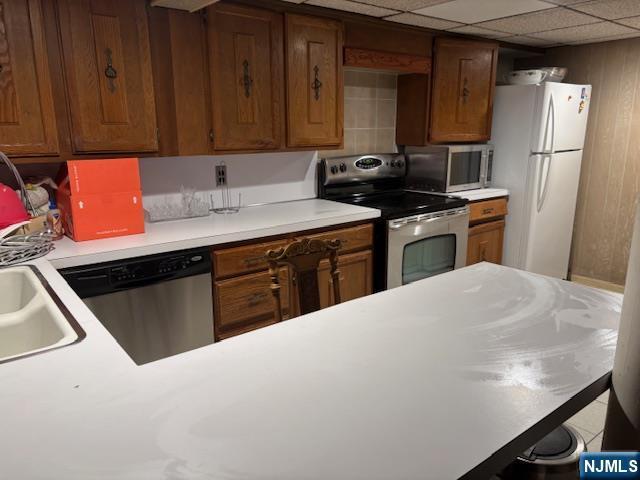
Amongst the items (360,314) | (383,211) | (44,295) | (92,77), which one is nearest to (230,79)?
(92,77)

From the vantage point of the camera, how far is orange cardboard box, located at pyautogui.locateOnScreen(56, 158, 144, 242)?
78.9 inches

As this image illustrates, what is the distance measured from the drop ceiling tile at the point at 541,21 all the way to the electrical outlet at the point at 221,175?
6.47 feet

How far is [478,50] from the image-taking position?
3.52 metres

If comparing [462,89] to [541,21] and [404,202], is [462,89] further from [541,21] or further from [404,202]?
[404,202]

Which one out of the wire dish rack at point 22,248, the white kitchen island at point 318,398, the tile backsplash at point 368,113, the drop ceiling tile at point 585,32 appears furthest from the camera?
the tile backsplash at point 368,113

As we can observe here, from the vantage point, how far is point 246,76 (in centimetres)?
251

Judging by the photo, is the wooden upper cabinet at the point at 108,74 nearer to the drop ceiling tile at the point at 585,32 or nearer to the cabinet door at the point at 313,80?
the cabinet door at the point at 313,80

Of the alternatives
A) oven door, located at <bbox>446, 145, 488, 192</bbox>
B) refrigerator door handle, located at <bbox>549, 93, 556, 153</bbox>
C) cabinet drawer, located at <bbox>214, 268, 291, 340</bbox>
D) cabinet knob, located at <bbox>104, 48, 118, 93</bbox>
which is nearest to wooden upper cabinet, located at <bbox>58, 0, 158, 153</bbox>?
cabinet knob, located at <bbox>104, 48, 118, 93</bbox>

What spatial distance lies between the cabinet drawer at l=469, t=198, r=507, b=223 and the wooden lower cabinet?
1.19 meters

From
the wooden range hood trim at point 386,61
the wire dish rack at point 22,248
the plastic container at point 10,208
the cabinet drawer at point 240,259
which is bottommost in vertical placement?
the cabinet drawer at point 240,259

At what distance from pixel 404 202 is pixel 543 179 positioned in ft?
4.20

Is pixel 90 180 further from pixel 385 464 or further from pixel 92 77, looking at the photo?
pixel 385 464

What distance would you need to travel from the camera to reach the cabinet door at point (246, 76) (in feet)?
7.88

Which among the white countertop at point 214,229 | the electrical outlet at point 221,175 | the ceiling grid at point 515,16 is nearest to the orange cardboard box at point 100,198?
the white countertop at point 214,229
